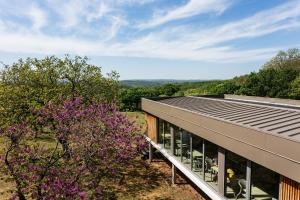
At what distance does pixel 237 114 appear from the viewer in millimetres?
12891

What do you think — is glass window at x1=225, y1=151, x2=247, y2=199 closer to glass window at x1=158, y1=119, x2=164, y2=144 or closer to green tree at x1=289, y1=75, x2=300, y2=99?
glass window at x1=158, y1=119, x2=164, y2=144

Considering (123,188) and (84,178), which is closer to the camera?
(84,178)

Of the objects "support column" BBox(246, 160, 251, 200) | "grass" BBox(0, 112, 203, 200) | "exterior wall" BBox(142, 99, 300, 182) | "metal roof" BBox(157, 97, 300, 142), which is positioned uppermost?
"metal roof" BBox(157, 97, 300, 142)

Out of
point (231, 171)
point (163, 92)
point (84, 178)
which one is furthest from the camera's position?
point (163, 92)

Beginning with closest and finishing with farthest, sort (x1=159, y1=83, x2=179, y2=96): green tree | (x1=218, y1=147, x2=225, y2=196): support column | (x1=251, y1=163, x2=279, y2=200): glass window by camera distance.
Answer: (x1=251, y1=163, x2=279, y2=200): glass window, (x1=218, y1=147, x2=225, y2=196): support column, (x1=159, y1=83, x2=179, y2=96): green tree

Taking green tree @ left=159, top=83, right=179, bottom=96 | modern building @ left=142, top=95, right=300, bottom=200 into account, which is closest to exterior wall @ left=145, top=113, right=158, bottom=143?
modern building @ left=142, top=95, right=300, bottom=200

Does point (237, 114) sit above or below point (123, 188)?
above

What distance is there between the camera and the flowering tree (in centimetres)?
1059

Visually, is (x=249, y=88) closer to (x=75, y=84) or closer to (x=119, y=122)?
(x=75, y=84)

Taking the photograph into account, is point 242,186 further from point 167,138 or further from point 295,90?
point 295,90

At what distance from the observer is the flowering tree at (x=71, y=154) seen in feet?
34.7

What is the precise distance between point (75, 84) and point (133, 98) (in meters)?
32.9

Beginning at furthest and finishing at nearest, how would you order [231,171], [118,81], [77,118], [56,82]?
[118,81]
[56,82]
[77,118]
[231,171]

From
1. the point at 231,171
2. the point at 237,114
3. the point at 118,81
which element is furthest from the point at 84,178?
the point at 118,81
